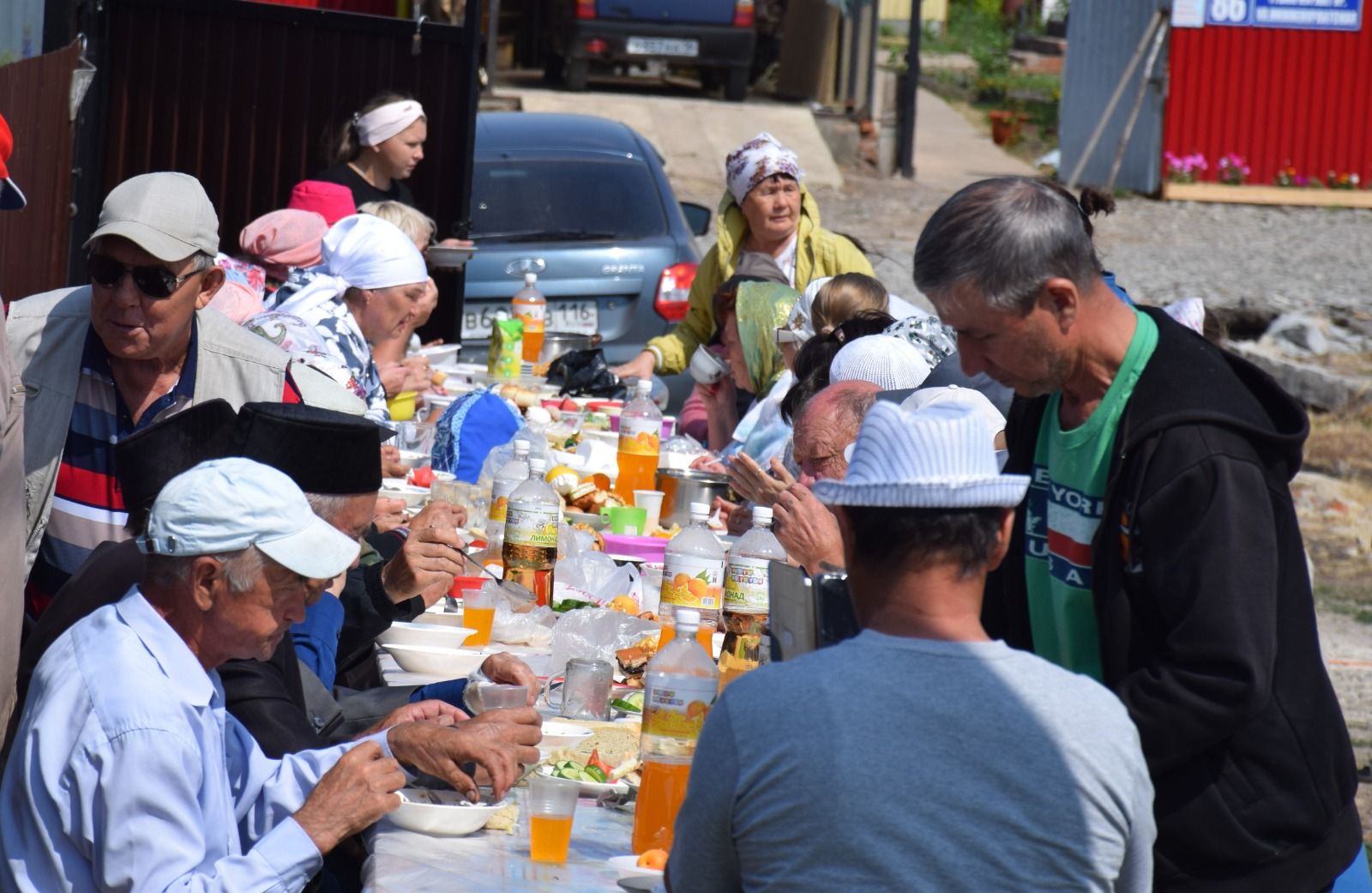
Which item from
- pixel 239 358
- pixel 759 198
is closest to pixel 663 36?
pixel 759 198

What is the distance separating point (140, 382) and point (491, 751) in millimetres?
1629

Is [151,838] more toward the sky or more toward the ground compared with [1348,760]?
more toward the ground

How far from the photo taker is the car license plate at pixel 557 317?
364 inches

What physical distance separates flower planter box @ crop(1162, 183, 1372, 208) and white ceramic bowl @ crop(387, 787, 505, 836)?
1935 centimetres

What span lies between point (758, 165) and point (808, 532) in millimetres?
3608

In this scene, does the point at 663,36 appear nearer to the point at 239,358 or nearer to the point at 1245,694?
the point at 239,358

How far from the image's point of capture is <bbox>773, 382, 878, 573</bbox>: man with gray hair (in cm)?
381

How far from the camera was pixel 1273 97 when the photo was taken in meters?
20.6

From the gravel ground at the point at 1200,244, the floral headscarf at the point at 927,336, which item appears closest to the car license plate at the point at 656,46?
the gravel ground at the point at 1200,244

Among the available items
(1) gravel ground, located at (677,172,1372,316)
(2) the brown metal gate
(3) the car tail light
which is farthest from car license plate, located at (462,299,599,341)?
(1) gravel ground, located at (677,172,1372,316)

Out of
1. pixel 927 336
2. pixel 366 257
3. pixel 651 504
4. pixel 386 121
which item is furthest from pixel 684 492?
pixel 386 121

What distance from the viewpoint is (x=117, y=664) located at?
256 cm

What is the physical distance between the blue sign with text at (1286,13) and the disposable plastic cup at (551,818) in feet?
64.1

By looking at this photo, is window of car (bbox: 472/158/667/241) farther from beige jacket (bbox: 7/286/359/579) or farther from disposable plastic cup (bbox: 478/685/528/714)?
disposable plastic cup (bbox: 478/685/528/714)
